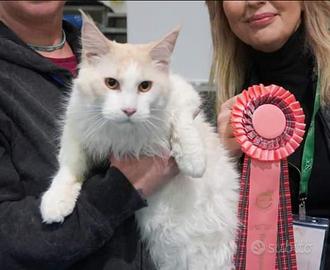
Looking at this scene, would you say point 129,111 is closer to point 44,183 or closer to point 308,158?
point 44,183

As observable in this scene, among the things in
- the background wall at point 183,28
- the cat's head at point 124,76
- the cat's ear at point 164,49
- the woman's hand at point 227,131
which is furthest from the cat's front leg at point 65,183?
the background wall at point 183,28

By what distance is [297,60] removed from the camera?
1.17m

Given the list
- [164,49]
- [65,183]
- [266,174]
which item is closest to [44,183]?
[65,183]

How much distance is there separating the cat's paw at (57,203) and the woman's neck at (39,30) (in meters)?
0.43

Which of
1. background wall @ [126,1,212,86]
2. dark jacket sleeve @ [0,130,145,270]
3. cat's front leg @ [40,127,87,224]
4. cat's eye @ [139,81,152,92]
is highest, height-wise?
background wall @ [126,1,212,86]

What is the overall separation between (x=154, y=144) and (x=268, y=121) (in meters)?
0.31

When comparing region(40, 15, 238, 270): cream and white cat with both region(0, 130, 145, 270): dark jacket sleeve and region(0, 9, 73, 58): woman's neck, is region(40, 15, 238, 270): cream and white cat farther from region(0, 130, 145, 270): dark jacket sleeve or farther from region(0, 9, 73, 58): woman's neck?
region(0, 9, 73, 58): woman's neck

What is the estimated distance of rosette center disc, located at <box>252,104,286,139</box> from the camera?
1.08 meters

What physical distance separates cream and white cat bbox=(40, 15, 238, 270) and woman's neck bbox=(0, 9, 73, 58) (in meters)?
0.27

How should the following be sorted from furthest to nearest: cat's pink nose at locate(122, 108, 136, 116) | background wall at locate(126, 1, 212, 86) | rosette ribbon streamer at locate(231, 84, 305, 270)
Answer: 1. background wall at locate(126, 1, 212, 86)
2. rosette ribbon streamer at locate(231, 84, 305, 270)
3. cat's pink nose at locate(122, 108, 136, 116)

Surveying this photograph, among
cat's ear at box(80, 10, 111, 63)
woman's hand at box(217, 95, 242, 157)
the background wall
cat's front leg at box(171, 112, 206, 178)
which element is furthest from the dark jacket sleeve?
the background wall

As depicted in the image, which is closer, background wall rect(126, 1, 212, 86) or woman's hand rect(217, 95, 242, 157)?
woman's hand rect(217, 95, 242, 157)

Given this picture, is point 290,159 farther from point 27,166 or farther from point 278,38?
point 27,166

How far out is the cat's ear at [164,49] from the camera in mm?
906
